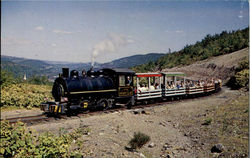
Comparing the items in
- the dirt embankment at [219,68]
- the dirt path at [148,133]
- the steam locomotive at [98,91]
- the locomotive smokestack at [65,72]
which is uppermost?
the dirt embankment at [219,68]

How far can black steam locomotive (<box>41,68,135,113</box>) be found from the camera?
542 inches

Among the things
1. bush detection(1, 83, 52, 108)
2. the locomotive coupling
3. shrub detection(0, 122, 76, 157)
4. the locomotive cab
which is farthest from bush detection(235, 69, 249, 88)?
shrub detection(0, 122, 76, 157)

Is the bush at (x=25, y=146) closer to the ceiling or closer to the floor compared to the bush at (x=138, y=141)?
closer to the ceiling

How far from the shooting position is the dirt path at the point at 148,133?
8453 mm

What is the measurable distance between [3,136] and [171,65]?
4857cm

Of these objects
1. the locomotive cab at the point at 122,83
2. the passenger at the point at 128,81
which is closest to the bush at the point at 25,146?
the locomotive cab at the point at 122,83

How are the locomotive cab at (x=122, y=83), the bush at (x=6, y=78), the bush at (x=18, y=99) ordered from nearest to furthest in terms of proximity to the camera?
1. the locomotive cab at (x=122, y=83)
2. the bush at (x=18, y=99)
3. the bush at (x=6, y=78)

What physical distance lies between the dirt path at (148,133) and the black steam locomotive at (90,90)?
1.53m

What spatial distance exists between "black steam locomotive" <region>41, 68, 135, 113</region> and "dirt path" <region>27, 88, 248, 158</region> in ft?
5.03

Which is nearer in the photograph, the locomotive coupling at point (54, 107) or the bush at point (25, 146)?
the bush at point (25, 146)

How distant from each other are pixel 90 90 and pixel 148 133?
5.73 metres

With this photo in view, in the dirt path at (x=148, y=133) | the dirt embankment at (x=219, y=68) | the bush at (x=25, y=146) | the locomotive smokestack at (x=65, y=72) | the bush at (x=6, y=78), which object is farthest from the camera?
the dirt embankment at (x=219, y=68)

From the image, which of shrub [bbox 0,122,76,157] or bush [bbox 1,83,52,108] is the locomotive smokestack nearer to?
bush [bbox 1,83,52,108]

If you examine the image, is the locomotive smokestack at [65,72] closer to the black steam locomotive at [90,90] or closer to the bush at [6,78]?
the black steam locomotive at [90,90]
